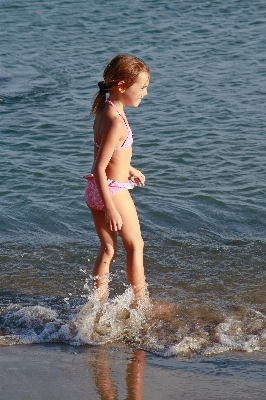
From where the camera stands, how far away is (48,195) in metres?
7.39

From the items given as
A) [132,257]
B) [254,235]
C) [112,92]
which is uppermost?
[112,92]

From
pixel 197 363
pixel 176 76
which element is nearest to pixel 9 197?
pixel 197 363

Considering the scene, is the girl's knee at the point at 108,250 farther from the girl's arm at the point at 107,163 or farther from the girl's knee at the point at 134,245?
the girl's arm at the point at 107,163

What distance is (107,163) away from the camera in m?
4.39

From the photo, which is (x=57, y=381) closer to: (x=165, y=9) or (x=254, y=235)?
(x=254, y=235)

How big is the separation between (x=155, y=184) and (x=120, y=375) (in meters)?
3.71

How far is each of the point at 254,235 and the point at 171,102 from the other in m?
3.96

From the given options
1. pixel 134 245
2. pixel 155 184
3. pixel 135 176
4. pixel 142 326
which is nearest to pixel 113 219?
pixel 134 245

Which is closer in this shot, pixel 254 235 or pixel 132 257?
pixel 132 257

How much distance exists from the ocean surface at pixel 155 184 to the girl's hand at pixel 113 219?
70 centimetres

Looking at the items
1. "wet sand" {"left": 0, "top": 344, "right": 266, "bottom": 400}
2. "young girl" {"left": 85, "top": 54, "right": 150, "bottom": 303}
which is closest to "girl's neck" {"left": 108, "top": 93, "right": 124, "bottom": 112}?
"young girl" {"left": 85, "top": 54, "right": 150, "bottom": 303}

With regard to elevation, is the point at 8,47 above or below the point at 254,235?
above

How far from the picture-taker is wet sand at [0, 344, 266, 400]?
3775mm

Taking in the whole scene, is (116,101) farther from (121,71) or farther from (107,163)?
(107,163)
